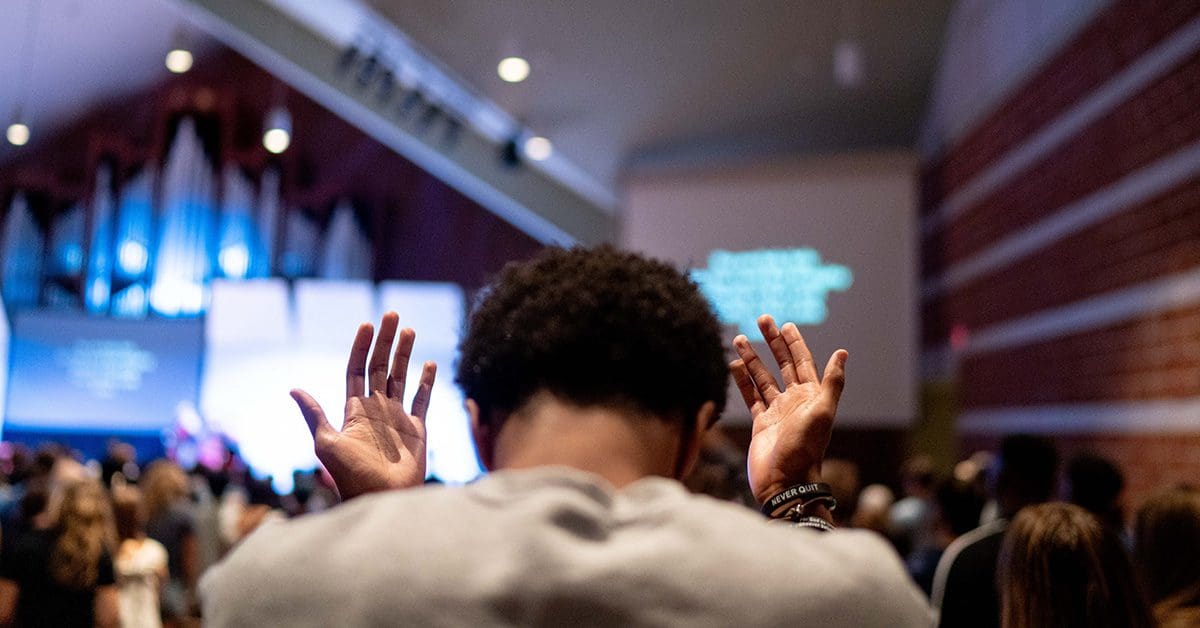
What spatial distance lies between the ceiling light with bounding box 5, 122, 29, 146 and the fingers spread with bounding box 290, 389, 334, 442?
12391mm

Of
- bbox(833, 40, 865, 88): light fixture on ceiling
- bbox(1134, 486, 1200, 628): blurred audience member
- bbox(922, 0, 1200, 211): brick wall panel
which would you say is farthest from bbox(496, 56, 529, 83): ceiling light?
bbox(1134, 486, 1200, 628): blurred audience member

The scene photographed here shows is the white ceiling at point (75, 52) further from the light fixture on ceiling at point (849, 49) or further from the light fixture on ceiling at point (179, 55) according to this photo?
the light fixture on ceiling at point (849, 49)

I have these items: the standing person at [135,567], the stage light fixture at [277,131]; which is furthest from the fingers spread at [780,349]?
the stage light fixture at [277,131]

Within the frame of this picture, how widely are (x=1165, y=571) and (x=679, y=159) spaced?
711 cm

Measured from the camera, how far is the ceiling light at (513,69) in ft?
27.7

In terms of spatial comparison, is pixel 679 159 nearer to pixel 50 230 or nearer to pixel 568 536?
pixel 50 230

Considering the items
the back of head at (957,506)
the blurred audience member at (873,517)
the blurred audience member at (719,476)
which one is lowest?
the blurred audience member at (873,517)

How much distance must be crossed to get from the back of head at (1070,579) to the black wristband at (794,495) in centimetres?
76

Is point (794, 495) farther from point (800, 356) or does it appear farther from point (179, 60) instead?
point (179, 60)

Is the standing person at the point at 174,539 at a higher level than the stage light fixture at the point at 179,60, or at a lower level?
lower

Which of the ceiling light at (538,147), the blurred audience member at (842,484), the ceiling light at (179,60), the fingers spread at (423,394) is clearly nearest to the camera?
the fingers spread at (423,394)

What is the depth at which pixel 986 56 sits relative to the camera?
686cm

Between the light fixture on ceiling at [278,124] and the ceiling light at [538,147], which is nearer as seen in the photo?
the ceiling light at [538,147]

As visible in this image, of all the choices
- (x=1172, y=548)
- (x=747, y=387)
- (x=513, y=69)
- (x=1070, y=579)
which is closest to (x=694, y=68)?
(x=513, y=69)
